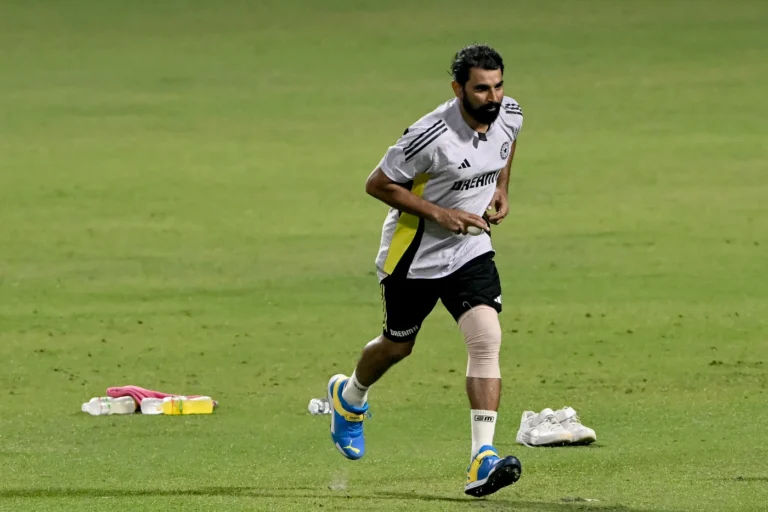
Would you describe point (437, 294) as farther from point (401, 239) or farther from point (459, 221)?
point (459, 221)

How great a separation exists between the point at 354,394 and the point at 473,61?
78.9 inches

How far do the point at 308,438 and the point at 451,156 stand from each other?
2910 mm

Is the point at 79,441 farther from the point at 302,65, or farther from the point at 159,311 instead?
the point at 302,65

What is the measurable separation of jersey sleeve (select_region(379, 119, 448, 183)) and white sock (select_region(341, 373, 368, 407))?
137 cm

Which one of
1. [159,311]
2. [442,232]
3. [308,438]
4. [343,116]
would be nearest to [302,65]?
[343,116]

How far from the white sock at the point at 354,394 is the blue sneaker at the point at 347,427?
3 centimetres

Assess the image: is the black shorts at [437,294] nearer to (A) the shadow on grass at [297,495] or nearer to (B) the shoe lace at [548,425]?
(A) the shadow on grass at [297,495]

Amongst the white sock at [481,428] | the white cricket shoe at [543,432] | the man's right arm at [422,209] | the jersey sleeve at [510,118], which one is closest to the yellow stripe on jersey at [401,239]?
the man's right arm at [422,209]

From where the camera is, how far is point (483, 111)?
8445 mm

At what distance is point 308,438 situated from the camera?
1076cm

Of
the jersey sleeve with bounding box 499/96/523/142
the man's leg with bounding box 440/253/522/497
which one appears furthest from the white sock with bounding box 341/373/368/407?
the jersey sleeve with bounding box 499/96/523/142

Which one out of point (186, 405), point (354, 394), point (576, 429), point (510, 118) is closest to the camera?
point (510, 118)

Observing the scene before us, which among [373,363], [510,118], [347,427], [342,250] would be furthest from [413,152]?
[342,250]

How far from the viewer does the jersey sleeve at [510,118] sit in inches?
346
